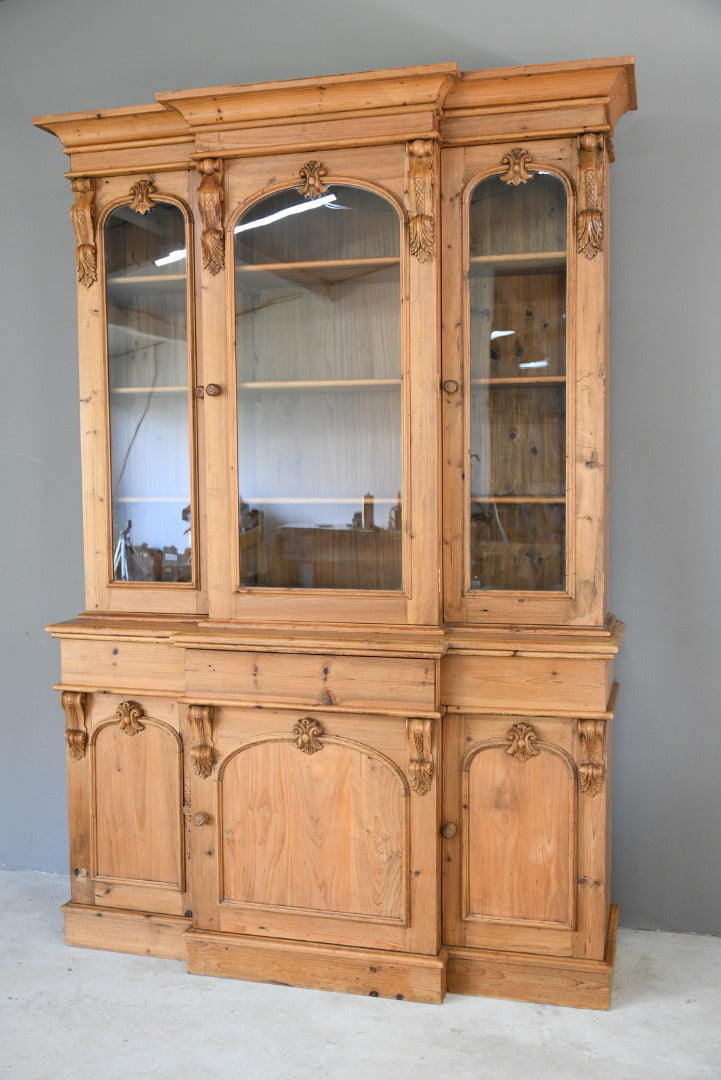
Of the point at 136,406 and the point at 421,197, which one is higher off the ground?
the point at 421,197

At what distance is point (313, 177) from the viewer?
250cm

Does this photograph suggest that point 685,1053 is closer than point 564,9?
Yes

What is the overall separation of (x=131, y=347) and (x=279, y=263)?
21.2 inches

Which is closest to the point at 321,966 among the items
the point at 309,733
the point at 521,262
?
the point at 309,733

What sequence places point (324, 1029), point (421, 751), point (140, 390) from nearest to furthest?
point (324, 1029)
point (421, 751)
point (140, 390)

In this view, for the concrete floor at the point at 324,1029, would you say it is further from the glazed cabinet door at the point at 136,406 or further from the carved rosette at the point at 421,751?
the glazed cabinet door at the point at 136,406

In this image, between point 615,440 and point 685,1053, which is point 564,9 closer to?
point 615,440

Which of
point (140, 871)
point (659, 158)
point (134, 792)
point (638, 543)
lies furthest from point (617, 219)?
point (140, 871)

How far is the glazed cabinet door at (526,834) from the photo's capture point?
2.43 meters

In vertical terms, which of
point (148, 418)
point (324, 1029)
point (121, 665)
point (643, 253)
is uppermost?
point (643, 253)

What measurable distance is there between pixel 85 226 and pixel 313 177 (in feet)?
2.38

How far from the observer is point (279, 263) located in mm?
2588

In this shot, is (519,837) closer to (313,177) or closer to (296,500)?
(296,500)

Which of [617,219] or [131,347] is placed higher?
[617,219]
